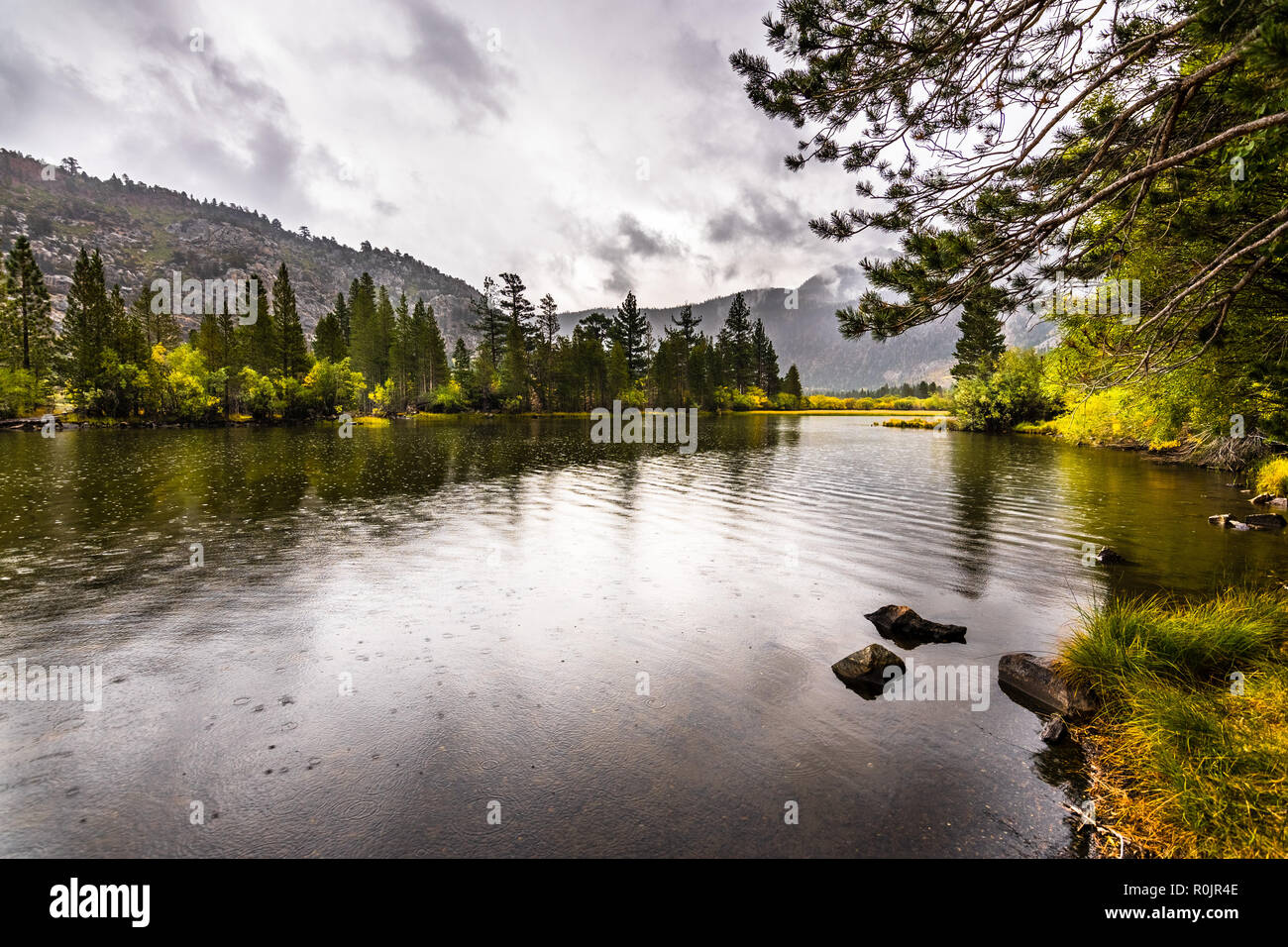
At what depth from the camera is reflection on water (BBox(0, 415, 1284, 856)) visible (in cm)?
455

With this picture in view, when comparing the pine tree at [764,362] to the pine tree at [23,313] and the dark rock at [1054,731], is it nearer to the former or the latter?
the pine tree at [23,313]

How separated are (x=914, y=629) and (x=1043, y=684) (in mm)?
1951

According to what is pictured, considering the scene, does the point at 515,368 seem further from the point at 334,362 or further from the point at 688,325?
the point at 688,325

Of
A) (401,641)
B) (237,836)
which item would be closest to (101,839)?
(237,836)

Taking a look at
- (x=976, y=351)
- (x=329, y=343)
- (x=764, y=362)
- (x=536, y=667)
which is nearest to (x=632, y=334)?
(x=764, y=362)

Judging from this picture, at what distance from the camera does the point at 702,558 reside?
1277cm

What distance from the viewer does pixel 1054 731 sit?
18.9 ft

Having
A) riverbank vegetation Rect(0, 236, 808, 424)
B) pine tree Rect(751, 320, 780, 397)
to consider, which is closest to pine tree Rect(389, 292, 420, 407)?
riverbank vegetation Rect(0, 236, 808, 424)

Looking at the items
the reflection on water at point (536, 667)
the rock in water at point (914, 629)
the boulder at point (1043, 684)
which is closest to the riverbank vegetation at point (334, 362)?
the reflection on water at point (536, 667)

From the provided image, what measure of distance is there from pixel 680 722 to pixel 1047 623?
6.95 m

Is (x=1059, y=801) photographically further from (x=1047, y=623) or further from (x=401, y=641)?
(x=401, y=641)

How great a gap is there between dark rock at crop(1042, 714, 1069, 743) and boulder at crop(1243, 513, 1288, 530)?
50.4 ft

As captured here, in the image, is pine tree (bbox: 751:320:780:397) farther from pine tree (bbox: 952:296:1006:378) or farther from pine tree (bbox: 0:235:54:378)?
pine tree (bbox: 0:235:54:378)

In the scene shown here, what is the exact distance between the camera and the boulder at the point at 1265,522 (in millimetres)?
14695
